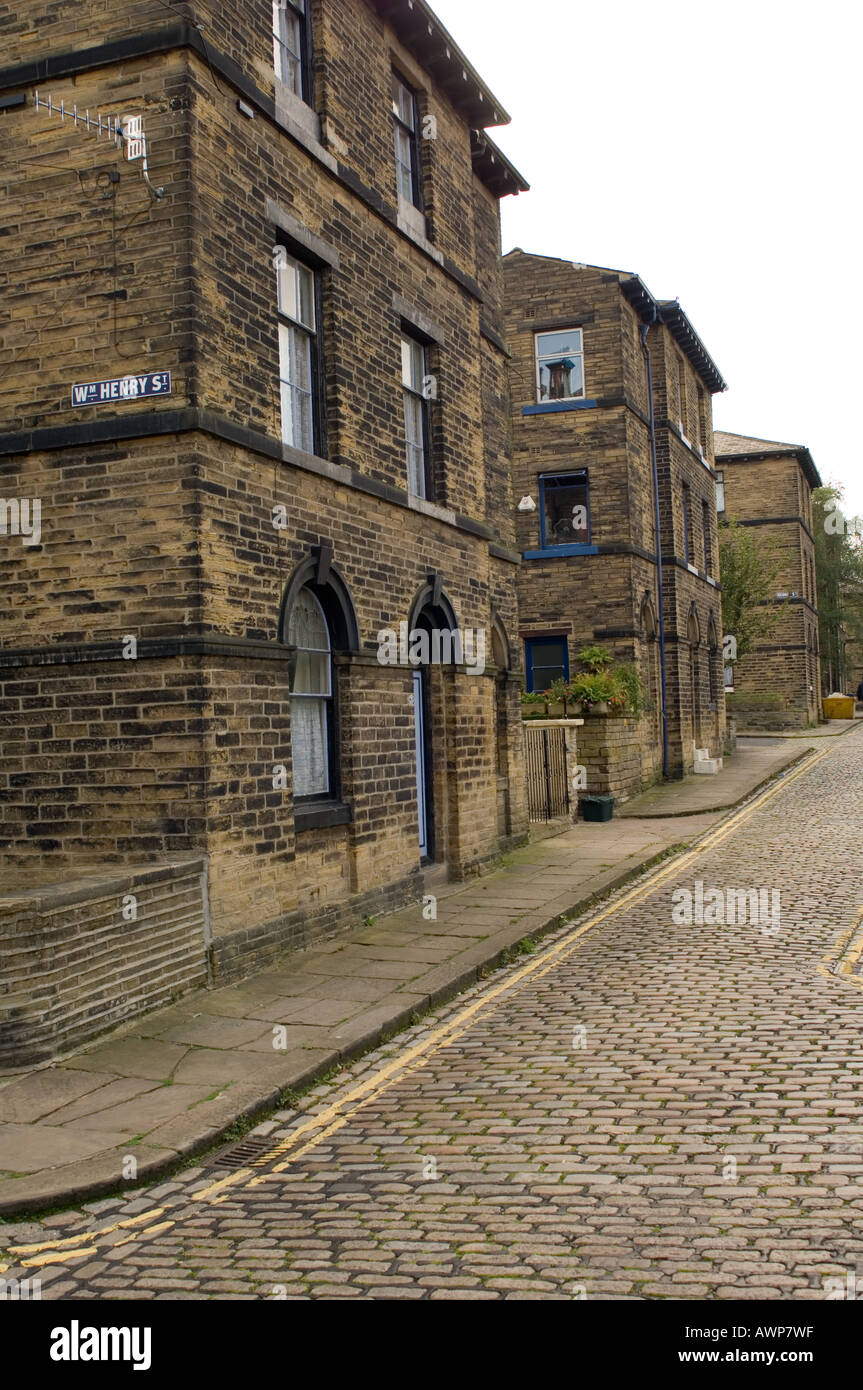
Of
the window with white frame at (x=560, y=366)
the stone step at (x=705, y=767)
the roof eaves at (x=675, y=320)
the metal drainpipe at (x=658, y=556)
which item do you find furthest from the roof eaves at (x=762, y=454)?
the window with white frame at (x=560, y=366)

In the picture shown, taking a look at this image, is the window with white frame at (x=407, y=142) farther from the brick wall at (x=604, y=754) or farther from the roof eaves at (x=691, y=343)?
the roof eaves at (x=691, y=343)

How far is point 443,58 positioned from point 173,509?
7877 mm

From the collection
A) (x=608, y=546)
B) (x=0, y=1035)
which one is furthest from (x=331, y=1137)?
(x=608, y=546)

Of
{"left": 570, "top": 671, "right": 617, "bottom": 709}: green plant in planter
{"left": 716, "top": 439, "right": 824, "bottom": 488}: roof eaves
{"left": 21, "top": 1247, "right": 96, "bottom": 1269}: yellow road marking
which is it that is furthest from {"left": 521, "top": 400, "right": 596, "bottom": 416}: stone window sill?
{"left": 716, "top": 439, "right": 824, "bottom": 488}: roof eaves

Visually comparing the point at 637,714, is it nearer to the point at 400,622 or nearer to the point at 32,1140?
the point at 400,622

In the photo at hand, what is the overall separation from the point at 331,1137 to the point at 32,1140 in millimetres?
1396

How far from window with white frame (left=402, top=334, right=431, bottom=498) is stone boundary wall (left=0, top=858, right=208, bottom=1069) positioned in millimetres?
6310

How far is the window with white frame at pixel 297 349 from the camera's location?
10.1 m

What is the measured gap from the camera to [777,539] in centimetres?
4344

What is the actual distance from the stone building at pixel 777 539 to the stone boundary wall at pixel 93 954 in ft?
123

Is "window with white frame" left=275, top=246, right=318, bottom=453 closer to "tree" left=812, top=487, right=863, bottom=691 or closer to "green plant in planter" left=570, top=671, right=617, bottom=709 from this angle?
"green plant in planter" left=570, top=671, right=617, bottom=709

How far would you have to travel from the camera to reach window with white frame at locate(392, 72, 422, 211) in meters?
12.8

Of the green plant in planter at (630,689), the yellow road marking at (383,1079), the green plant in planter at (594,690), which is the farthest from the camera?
the green plant in planter at (630,689)

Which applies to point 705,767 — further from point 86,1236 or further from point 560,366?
point 86,1236
